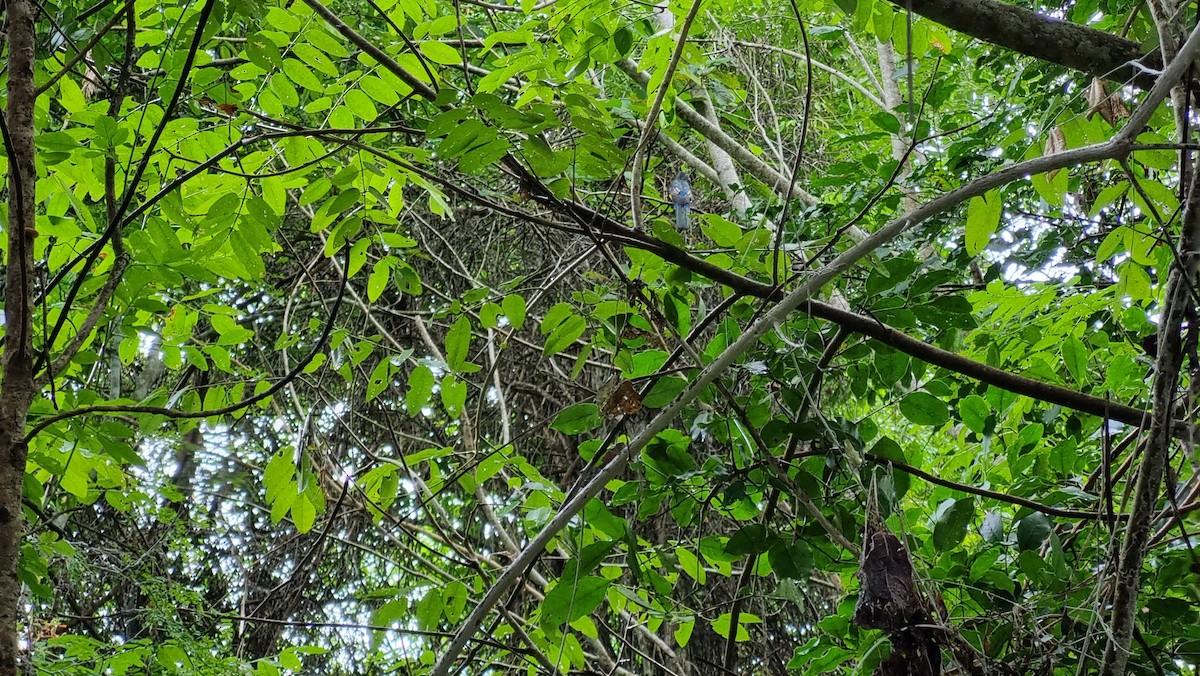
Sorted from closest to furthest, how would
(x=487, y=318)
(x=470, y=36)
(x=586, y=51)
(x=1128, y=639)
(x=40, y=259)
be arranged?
(x=1128, y=639)
(x=487, y=318)
(x=40, y=259)
(x=586, y=51)
(x=470, y=36)

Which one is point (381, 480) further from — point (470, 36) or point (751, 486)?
point (470, 36)

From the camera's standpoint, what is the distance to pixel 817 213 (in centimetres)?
224

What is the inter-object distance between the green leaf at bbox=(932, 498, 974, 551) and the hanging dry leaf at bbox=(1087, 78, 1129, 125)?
0.75 meters

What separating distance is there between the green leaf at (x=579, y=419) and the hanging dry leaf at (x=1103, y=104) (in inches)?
41.3

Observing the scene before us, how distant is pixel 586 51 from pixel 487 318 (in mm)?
969

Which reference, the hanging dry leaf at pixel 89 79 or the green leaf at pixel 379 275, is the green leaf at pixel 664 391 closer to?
the green leaf at pixel 379 275

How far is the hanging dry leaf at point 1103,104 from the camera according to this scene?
1598mm

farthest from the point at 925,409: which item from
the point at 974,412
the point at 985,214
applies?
the point at 985,214

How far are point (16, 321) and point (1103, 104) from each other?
1.82 meters

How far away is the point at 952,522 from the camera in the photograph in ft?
4.66

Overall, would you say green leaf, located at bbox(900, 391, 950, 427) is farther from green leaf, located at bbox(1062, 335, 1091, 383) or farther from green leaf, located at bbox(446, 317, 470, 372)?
green leaf, located at bbox(446, 317, 470, 372)

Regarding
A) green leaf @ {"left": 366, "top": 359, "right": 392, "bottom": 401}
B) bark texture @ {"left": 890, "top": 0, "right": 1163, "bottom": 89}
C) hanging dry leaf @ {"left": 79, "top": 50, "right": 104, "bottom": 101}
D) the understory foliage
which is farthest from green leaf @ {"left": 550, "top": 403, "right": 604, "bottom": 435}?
hanging dry leaf @ {"left": 79, "top": 50, "right": 104, "bottom": 101}

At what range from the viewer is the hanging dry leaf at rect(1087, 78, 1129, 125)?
5.24 ft

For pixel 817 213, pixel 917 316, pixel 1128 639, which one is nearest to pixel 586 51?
pixel 817 213
